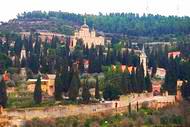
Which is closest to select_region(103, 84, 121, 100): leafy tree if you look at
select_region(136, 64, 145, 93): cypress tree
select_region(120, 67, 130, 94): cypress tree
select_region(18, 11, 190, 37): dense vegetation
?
select_region(120, 67, 130, 94): cypress tree

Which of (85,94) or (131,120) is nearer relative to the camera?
(131,120)

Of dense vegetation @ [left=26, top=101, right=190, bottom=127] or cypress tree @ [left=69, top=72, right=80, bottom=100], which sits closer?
dense vegetation @ [left=26, top=101, right=190, bottom=127]

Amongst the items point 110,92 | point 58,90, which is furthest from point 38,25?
point 58,90

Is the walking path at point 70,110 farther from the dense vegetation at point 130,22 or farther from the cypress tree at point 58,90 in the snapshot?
the dense vegetation at point 130,22

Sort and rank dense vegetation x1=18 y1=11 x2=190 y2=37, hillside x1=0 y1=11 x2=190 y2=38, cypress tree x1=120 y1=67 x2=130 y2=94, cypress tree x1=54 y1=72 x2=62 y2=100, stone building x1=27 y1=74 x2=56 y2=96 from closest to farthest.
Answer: cypress tree x1=54 y1=72 x2=62 y2=100, cypress tree x1=120 y1=67 x2=130 y2=94, stone building x1=27 y1=74 x2=56 y2=96, hillside x1=0 y1=11 x2=190 y2=38, dense vegetation x1=18 y1=11 x2=190 y2=37

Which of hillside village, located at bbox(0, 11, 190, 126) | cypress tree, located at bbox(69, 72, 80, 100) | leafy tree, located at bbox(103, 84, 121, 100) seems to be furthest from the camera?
leafy tree, located at bbox(103, 84, 121, 100)

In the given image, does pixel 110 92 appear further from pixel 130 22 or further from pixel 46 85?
pixel 130 22

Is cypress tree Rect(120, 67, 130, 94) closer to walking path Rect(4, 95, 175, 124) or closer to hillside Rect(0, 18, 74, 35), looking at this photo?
walking path Rect(4, 95, 175, 124)

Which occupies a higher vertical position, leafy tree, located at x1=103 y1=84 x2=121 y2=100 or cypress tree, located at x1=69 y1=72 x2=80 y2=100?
cypress tree, located at x1=69 y1=72 x2=80 y2=100

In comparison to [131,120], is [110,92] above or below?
above

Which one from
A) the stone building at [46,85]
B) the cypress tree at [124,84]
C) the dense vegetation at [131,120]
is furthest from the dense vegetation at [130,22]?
the dense vegetation at [131,120]

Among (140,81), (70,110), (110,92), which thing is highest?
(140,81)
